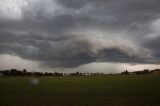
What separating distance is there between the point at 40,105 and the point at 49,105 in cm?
120

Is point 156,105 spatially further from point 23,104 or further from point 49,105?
point 23,104

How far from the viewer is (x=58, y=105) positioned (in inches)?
1457

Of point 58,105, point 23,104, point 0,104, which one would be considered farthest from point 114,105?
point 0,104

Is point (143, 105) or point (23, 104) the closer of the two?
point (143, 105)

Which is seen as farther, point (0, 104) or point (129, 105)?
point (0, 104)

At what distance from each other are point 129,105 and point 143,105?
68.7 inches

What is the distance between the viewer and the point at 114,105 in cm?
3612

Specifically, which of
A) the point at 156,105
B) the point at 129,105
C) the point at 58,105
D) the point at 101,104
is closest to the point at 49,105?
the point at 58,105

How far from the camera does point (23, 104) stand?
38812 millimetres

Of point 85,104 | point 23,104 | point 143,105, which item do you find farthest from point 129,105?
point 23,104

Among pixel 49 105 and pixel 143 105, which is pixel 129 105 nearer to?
pixel 143 105

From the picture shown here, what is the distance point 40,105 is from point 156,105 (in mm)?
14807

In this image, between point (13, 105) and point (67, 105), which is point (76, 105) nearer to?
point (67, 105)

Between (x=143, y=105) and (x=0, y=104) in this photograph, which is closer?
(x=143, y=105)
